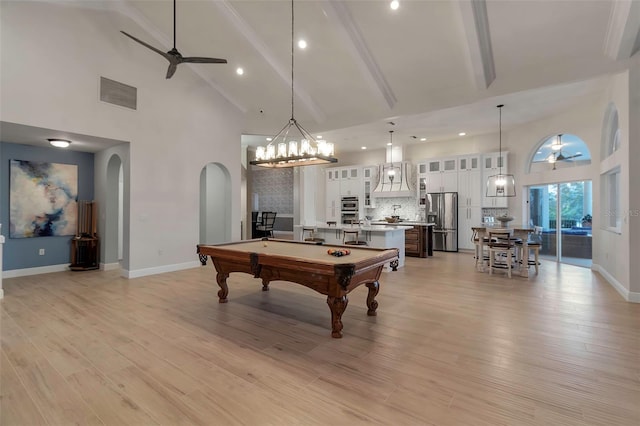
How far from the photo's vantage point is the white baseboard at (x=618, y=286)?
14.3 ft

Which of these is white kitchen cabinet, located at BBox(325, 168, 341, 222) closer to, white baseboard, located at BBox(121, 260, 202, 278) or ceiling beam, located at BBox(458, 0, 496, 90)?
white baseboard, located at BBox(121, 260, 202, 278)

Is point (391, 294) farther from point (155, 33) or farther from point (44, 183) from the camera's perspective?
point (44, 183)

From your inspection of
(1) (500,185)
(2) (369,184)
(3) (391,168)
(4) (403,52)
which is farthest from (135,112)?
(1) (500,185)

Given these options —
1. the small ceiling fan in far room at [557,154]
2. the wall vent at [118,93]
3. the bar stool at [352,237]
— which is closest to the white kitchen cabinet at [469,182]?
the small ceiling fan in far room at [557,154]

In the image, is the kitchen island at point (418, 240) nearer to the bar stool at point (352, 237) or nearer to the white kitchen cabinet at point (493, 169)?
the white kitchen cabinet at point (493, 169)

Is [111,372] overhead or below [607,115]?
below

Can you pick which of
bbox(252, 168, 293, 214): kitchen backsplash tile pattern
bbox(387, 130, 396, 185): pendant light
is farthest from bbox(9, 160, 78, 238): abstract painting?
bbox(252, 168, 293, 214): kitchen backsplash tile pattern

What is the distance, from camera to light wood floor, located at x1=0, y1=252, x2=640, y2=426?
202 cm

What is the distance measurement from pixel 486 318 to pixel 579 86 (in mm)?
4864

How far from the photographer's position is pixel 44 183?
618 cm

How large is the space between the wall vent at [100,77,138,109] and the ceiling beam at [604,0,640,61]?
7636 millimetres

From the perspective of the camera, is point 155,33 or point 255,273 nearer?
point 255,273

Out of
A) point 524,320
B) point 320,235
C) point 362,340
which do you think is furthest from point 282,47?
point 524,320

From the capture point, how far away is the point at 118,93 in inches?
221
